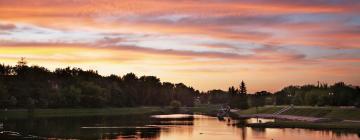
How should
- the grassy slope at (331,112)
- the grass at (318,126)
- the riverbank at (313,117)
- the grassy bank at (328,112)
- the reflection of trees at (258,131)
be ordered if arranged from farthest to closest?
the grassy bank at (328,112) → the grassy slope at (331,112) → the riverbank at (313,117) → the grass at (318,126) → the reflection of trees at (258,131)

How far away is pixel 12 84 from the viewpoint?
6772 inches

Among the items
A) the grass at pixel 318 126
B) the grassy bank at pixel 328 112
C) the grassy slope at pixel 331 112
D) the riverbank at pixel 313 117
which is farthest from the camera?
the grassy bank at pixel 328 112

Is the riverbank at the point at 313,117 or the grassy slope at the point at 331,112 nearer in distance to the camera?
the riverbank at the point at 313,117

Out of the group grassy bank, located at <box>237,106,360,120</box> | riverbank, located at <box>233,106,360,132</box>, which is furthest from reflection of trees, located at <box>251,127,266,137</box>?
grassy bank, located at <box>237,106,360,120</box>

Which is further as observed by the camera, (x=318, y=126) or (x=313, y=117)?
(x=313, y=117)

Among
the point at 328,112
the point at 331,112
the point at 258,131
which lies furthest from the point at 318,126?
the point at 328,112

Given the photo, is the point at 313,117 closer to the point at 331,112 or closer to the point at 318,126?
the point at 331,112

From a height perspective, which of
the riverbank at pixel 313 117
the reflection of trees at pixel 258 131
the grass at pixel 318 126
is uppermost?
the riverbank at pixel 313 117

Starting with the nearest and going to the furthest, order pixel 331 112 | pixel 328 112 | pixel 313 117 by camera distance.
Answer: pixel 331 112, pixel 328 112, pixel 313 117

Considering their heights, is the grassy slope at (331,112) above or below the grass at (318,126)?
above

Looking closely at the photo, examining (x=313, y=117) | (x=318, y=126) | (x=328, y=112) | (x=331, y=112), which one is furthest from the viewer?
(x=313, y=117)

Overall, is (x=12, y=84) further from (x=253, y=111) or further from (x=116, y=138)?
(x=116, y=138)

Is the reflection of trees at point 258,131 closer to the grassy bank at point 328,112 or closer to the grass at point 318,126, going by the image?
the grass at point 318,126

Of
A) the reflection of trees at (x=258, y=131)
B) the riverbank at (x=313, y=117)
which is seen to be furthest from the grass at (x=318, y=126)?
the reflection of trees at (x=258, y=131)
